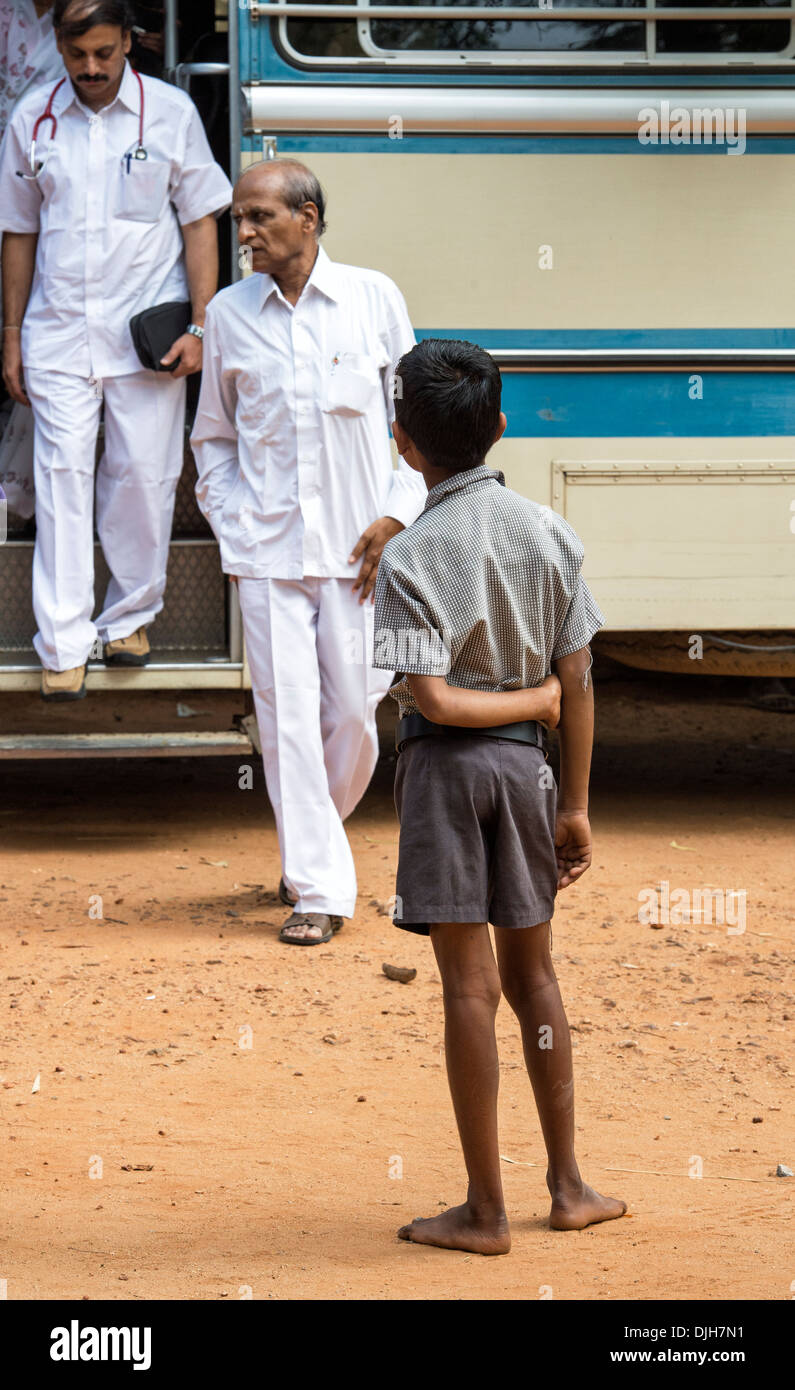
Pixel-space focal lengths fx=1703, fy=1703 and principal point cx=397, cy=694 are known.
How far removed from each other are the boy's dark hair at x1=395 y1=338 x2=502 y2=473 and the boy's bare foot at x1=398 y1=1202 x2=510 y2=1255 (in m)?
1.30

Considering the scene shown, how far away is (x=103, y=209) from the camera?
5355mm

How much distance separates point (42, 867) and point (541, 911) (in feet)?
10.2

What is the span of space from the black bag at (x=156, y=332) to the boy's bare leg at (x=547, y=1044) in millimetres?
2861

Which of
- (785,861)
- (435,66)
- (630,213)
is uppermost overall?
(435,66)

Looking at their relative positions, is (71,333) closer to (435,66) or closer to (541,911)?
(435,66)

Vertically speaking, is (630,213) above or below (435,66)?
below

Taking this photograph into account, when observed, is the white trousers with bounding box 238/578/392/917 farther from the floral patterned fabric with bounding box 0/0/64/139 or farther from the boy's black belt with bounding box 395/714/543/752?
the floral patterned fabric with bounding box 0/0/64/139

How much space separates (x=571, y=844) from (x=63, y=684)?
2829 mm

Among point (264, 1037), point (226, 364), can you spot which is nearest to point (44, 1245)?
point (264, 1037)

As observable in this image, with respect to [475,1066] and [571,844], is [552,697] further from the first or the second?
[475,1066]

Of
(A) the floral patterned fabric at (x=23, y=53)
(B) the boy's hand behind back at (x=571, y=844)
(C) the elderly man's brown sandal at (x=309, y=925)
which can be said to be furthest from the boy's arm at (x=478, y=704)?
(A) the floral patterned fabric at (x=23, y=53)

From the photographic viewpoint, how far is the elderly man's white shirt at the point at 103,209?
17.4 feet

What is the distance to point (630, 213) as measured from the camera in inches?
218

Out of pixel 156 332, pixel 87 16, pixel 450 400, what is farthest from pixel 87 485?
pixel 450 400
